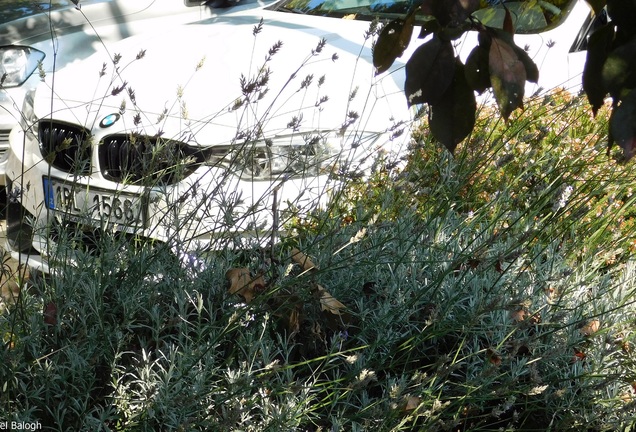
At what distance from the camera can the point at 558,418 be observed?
2.74m

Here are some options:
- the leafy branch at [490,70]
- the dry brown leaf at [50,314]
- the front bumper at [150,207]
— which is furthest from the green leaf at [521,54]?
the dry brown leaf at [50,314]

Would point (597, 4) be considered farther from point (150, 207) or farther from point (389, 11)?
point (389, 11)

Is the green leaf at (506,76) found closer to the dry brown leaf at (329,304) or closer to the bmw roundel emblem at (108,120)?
the dry brown leaf at (329,304)

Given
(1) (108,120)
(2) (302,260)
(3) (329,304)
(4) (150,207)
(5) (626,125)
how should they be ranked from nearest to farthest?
(5) (626,125) → (3) (329,304) → (2) (302,260) → (4) (150,207) → (1) (108,120)

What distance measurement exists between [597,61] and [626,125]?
236 millimetres

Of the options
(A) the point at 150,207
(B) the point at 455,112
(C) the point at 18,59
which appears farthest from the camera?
(C) the point at 18,59

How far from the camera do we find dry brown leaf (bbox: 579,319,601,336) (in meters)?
2.85

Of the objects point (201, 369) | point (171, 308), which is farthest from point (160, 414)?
point (171, 308)

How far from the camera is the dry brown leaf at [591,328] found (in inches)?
112

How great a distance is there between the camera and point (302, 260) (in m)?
2.83

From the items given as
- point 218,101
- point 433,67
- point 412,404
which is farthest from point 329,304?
point 218,101

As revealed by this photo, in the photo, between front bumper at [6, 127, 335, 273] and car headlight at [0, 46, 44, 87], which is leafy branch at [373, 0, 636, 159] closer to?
front bumper at [6, 127, 335, 273]

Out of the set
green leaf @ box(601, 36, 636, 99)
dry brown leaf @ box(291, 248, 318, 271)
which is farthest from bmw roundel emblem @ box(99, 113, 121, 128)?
green leaf @ box(601, 36, 636, 99)

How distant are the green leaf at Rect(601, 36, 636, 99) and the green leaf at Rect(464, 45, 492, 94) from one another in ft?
0.72
